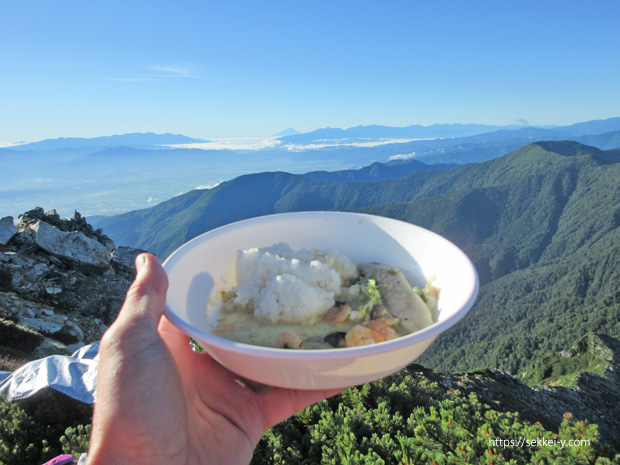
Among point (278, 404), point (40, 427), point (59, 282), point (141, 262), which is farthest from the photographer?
point (59, 282)

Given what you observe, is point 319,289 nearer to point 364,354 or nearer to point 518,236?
point 364,354

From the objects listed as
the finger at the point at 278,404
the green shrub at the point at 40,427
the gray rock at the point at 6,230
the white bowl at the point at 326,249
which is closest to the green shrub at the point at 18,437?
the green shrub at the point at 40,427

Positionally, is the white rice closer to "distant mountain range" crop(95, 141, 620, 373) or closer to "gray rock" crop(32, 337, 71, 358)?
"gray rock" crop(32, 337, 71, 358)

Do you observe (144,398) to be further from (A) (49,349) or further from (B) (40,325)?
(B) (40,325)

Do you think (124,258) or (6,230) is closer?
(6,230)

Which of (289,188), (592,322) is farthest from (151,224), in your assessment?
(592,322)

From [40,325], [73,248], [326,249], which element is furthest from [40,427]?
[73,248]
